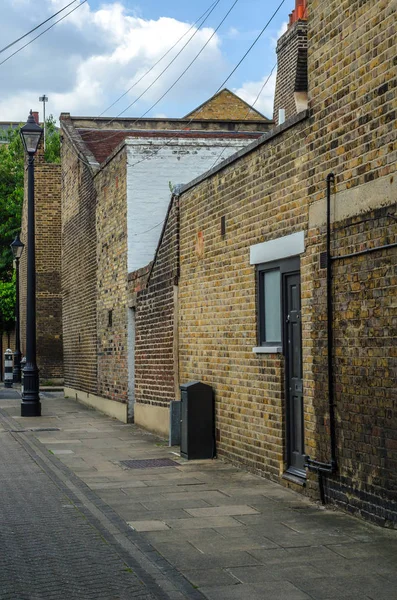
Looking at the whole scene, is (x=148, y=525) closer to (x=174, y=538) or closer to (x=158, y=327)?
(x=174, y=538)

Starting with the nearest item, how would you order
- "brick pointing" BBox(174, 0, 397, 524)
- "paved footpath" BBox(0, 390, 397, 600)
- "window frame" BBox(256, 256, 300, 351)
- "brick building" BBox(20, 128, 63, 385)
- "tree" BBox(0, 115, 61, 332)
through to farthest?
"paved footpath" BBox(0, 390, 397, 600) < "brick pointing" BBox(174, 0, 397, 524) < "window frame" BBox(256, 256, 300, 351) < "brick building" BBox(20, 128, 63, 385) < "tree" BBox(0, 115, 61, 332)

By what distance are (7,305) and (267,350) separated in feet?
114

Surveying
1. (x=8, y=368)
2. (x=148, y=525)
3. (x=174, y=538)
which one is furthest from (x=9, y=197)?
(x=174, y=538)

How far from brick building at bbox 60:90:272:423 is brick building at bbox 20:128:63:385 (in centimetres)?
698

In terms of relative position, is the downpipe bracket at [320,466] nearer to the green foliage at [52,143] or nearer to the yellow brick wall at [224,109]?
the yellow brick wall at [224,109]

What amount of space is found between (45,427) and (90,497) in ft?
26.6

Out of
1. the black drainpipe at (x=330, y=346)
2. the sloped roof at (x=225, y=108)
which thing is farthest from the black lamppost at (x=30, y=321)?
the sloped roof at (x=225, y=108)

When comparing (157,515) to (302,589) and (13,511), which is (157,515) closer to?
(13,511)

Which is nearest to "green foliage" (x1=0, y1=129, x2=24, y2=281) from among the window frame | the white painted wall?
the white painted wall

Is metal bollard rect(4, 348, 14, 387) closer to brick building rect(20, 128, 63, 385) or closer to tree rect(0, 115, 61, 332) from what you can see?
brick building rect(20, 128, 63, 385)

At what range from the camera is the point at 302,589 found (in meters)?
6.13

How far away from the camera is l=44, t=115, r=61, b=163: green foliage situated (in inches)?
2181

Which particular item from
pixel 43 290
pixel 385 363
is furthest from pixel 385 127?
pixel 43 290

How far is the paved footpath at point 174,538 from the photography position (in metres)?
6.23
